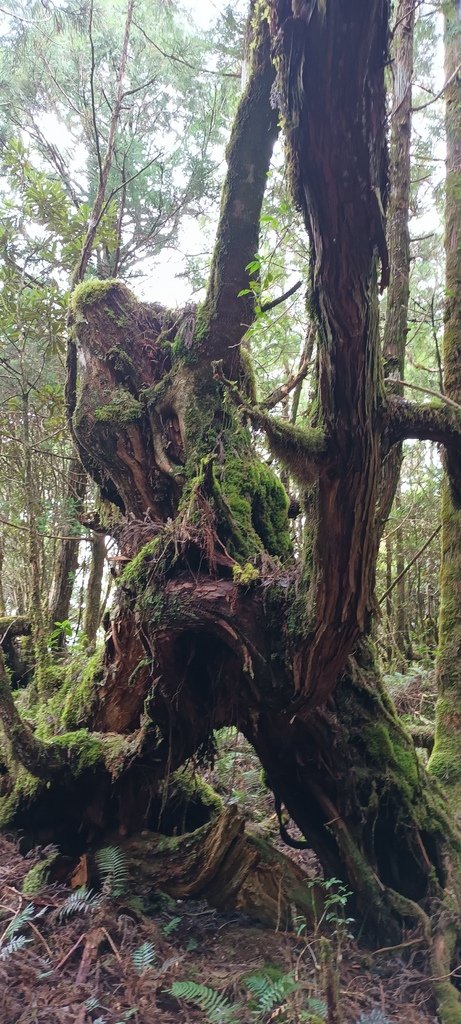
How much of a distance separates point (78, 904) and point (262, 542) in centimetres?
219

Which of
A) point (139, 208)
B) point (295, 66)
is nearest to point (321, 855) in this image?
point (295, 66)

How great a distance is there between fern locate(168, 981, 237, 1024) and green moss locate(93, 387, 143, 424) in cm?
312

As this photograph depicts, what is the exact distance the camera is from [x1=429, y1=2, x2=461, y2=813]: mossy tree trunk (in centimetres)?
420

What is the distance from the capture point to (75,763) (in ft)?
11.7

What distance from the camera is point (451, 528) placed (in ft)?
15.1

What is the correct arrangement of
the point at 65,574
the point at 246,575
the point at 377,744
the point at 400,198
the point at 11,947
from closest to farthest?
1. the point at 11,947
2. the point at 246,575
3. the point at 377,744
4. the point at 400,198
5. the point at 65,574

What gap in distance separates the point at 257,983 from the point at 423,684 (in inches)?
184

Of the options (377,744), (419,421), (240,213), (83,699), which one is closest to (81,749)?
(83,699)

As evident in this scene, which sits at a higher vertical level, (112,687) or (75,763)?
(112,687)

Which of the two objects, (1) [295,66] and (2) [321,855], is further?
(2) [321,855]

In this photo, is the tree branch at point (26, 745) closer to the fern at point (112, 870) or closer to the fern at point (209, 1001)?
the fern at point (112, 870)

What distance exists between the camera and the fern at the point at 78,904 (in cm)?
289

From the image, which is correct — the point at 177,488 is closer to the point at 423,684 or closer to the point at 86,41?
the point at 423,684

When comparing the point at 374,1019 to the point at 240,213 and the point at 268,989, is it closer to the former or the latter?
the point at 268,989
